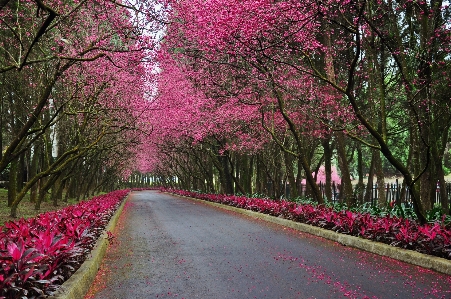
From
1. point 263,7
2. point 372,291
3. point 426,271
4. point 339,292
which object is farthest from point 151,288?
point 263,7

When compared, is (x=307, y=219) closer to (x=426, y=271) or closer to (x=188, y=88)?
(x=426, y=271)

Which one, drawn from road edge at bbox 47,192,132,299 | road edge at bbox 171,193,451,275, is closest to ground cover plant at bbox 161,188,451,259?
road edge at bbox 171,193,451,275

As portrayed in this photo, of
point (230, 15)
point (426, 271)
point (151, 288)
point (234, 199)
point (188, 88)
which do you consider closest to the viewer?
point (151, 288)

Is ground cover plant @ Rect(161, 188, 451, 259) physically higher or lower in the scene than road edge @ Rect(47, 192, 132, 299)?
higher

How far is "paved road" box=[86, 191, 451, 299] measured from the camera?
617 centimetres

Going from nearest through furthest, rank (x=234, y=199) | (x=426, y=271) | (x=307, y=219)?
(x=426, y=271), (x=307, y=219), (x=234, y=199)

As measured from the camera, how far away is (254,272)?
24.4ft

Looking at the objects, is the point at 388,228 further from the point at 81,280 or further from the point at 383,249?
the point at 81,280

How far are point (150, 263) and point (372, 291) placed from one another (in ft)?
14.1

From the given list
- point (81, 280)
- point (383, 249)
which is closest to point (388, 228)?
point (383, 249)

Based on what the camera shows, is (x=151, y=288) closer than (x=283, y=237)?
Yes

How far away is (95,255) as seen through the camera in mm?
8086

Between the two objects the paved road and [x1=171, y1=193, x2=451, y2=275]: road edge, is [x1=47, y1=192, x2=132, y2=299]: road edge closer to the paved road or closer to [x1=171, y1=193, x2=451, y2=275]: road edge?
the paved road

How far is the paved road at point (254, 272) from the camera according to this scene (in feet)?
20.2
